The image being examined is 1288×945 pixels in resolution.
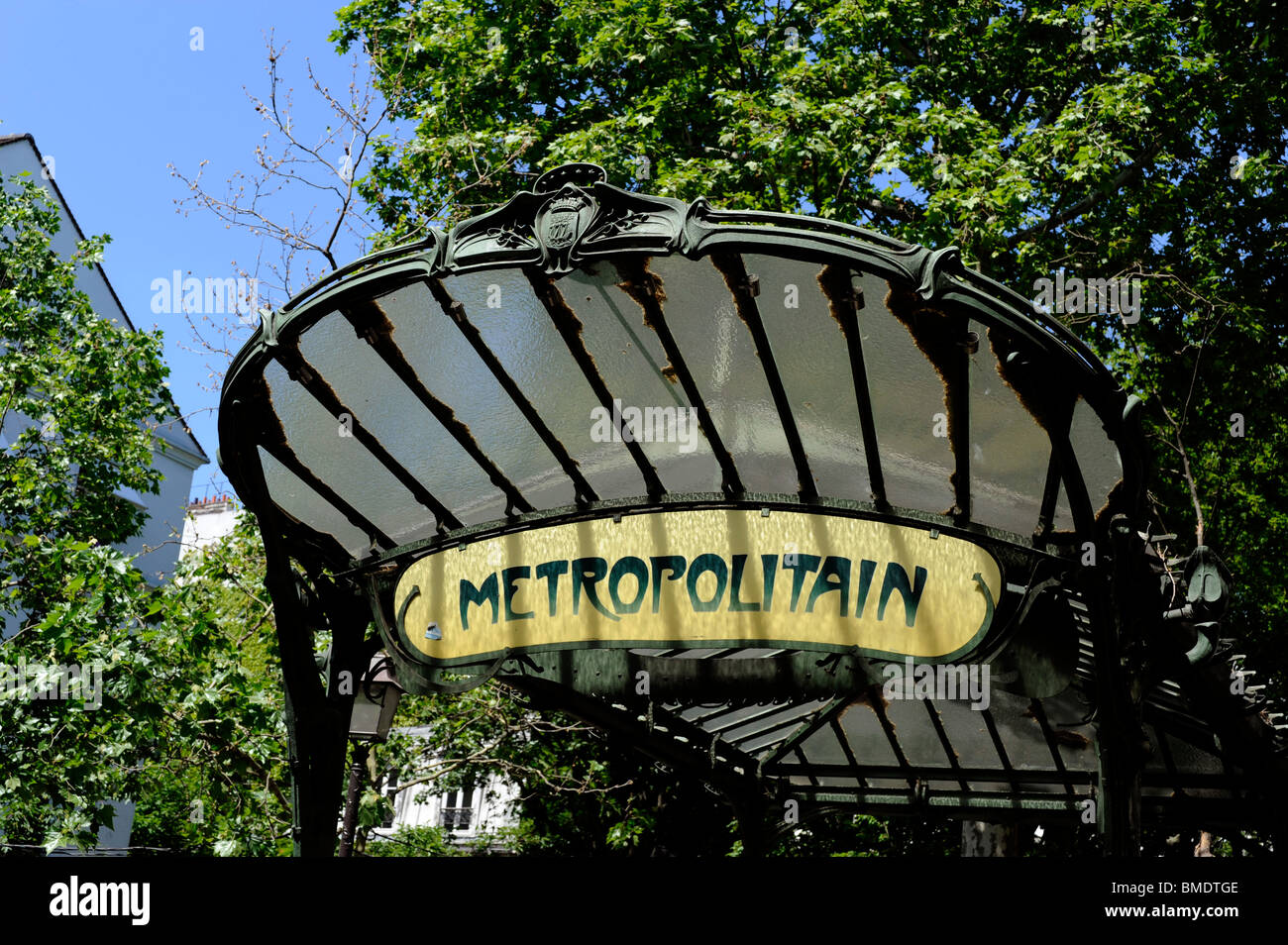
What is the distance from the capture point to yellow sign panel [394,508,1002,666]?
15.6 ft

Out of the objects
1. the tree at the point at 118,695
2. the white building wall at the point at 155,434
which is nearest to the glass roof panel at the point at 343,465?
the tree at the point at 118,695

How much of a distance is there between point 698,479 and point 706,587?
518 mm

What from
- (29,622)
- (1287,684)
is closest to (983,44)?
(1287,684)

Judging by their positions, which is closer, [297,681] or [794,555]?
[794,555]

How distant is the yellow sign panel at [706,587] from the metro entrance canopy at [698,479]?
0.01m

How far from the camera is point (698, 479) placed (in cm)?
521

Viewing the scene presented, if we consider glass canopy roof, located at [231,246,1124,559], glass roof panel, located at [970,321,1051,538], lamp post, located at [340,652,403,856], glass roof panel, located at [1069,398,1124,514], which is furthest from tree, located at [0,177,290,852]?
glass roof panel, located at [1069,398,1124,514]

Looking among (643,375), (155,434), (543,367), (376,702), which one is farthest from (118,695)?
(155,434)

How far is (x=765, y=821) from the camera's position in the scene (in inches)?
344

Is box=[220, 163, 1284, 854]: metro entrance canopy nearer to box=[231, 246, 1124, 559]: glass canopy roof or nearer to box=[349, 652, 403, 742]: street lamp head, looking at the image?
box=[231, 246, 1124, 559]: glass canopy roof

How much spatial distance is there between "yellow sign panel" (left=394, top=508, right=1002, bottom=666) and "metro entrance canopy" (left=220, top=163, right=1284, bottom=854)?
0.01m

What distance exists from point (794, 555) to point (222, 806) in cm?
794
